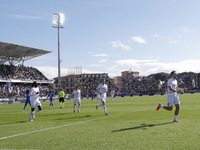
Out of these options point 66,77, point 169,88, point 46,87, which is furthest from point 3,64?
point 66,77

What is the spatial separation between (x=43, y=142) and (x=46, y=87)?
68.1m

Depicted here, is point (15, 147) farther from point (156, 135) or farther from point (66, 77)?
point (66, 77)

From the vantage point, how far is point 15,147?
633 centimetres

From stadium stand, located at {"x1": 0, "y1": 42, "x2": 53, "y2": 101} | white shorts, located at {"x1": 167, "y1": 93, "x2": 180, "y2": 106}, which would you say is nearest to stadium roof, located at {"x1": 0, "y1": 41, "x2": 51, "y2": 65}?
stadium stand, located at {"x1": 0, "y1": 42, "x2": 53, "y2": 101}

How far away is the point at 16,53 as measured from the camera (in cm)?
6606

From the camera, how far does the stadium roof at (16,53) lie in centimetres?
A: 6053

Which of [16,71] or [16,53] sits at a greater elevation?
[16,53]

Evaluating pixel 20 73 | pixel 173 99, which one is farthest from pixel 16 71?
pixel 173 99

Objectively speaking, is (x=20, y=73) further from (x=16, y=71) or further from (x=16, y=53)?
(x=16, y=53)

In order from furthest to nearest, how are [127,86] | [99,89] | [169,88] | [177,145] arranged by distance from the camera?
[127,86] < [99,89] < [169,88] < [177,145]

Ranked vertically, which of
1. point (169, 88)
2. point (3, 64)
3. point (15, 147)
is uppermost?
point (3, 64)

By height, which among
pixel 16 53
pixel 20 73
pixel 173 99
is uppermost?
pixel 16 53

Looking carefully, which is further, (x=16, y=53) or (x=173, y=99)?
(x=16, y=53)

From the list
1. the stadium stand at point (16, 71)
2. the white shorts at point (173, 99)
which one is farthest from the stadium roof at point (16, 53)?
the white shorts at point (173, 99)
